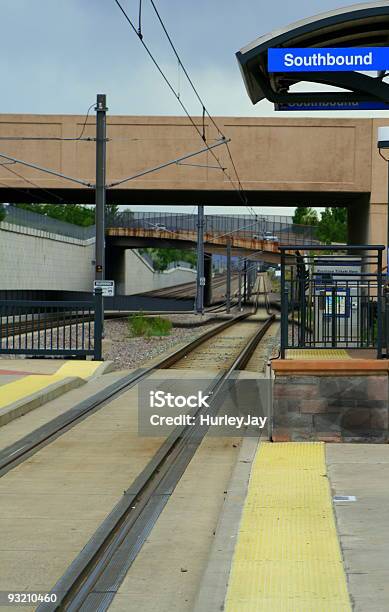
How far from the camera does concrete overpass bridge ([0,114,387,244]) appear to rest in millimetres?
40875

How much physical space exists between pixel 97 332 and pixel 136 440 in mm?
10035

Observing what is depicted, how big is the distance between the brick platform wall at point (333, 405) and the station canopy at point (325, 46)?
3.80 m

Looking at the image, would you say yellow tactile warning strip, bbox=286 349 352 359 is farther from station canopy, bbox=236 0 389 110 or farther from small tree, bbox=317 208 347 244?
small tree, bbox=317 208 347 244

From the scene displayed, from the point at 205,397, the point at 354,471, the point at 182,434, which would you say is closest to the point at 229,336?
the point at 205,397

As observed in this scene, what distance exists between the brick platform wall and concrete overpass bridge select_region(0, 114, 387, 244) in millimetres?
30181

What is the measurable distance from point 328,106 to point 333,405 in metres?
4.80

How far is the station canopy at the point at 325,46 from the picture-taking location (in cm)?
1147

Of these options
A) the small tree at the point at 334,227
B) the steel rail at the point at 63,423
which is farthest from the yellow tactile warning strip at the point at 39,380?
the small tree at the point at 334,227

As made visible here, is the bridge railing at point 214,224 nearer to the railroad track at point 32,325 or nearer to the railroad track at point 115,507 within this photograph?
the railroad track at point 32,325

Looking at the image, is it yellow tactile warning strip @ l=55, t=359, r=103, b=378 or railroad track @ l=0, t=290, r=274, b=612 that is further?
yellow tactile warning strip @ l=55, t=359, r=103, b=378

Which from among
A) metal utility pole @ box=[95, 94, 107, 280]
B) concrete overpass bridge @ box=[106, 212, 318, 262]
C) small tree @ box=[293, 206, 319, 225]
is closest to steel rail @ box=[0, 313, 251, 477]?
metal utility pole @ box=[95, 94, 107, 280]

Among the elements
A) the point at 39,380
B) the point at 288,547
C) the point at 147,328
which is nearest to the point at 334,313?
the point at 288,547

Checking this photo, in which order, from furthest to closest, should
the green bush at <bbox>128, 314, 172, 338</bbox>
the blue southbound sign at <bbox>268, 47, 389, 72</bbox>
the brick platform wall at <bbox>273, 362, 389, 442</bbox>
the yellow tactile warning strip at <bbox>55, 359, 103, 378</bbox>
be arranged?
the green bush at <bbox>128, 314, 172, 338</bbox> < the yellow tactile warning strip at <bbox>55, 359, 103, 378</bbox> < the blue southbound sign at <bbox>268, 47, 389, 72</bbox> < the brick platform wall at <bbox>273, 362, 389, 442</bbox>

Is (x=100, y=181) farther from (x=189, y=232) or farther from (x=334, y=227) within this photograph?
(x=334, y=227)
